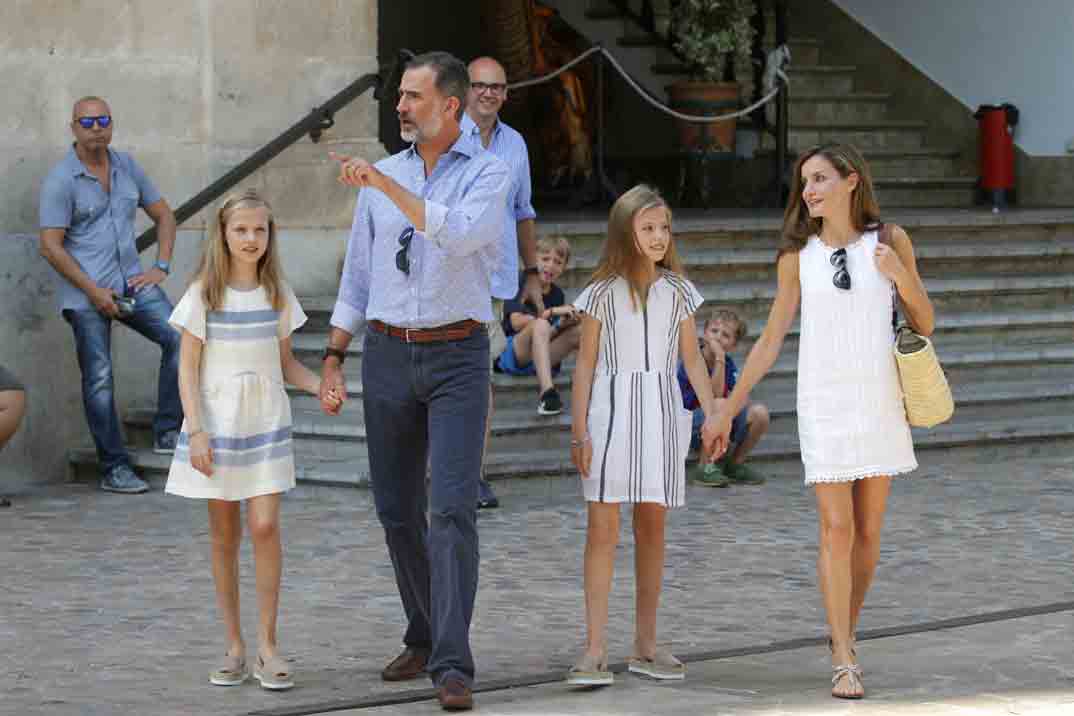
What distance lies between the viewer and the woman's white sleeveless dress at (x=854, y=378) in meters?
7.02

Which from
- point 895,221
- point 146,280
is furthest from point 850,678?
point 895,221

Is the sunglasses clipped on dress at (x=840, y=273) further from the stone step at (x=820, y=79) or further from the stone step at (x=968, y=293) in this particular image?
the stone step at (x=820, y=79)

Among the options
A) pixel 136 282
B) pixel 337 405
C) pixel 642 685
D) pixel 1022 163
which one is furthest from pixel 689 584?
pixel 1022 163

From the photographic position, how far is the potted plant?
1680 centimetres

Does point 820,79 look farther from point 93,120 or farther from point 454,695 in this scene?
point 454,695

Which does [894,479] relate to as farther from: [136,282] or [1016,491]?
[136,282]

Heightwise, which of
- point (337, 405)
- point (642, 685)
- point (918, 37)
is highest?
point (918, 37)

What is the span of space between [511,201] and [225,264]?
247cm

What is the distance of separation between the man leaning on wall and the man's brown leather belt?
4.89 m

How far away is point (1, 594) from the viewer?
8.66 meters

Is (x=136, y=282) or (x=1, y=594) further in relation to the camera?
(x=136, y=282)

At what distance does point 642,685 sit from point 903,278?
1499 mm

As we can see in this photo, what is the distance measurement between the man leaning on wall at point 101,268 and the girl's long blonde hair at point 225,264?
443 centimetres

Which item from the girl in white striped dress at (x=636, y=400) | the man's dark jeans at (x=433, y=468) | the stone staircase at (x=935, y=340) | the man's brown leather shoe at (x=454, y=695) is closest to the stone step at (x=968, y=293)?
the stone staircase at (x=935, y=340)
